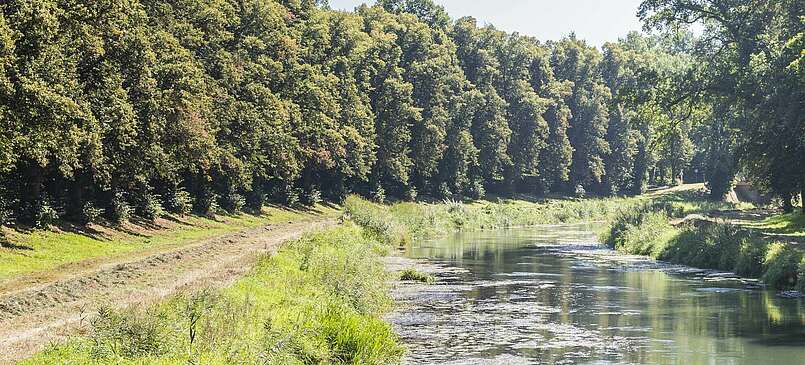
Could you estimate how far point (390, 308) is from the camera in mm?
30734

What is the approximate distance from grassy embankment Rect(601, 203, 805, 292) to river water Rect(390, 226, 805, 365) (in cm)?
142

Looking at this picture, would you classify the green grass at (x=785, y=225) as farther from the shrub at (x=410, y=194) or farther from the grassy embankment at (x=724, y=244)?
the shrub at (x=410, y=194)

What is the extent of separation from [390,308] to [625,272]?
16820mm

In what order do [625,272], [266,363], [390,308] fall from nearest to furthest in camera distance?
[266,363] < [390,308] < [625,272]

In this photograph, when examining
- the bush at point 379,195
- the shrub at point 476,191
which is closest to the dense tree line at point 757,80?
the bush at point 379,195

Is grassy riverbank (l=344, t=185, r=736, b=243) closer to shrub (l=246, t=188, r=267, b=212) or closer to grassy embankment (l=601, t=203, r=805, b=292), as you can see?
shrub (l=246, t=188, r=267, b=212)

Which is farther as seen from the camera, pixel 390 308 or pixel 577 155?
pixel 577 155

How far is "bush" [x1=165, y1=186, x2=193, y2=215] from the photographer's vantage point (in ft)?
186

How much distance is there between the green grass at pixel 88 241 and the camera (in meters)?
33.2

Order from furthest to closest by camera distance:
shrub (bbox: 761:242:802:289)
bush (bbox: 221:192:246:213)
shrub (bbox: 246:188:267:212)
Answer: shrub (bbox: 246:188:267:212)
bush (bbox: 221:192:246:213)
shrub (bbox: 761:242:802:289)

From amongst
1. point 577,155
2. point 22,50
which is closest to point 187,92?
point 22,50

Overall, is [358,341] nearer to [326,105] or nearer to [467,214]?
[326,105]

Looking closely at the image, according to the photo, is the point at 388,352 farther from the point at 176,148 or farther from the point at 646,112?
the point at 646,112

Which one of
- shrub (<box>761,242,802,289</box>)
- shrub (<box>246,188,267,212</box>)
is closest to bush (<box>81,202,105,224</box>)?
shrub (<box>246,188,267,212</box>)
